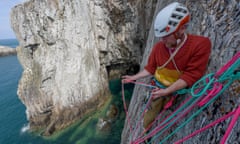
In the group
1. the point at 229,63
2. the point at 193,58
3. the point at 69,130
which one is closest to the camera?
the point at 229,63

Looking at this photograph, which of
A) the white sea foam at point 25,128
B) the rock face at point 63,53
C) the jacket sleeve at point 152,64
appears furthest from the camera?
the white sea foam at point 25,128

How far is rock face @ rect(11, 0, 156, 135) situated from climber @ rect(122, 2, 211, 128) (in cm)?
1559

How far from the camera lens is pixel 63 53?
1744cm

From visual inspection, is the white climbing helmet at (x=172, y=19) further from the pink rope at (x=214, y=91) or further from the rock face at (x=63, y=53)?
the rock face at (x=63, y=53)

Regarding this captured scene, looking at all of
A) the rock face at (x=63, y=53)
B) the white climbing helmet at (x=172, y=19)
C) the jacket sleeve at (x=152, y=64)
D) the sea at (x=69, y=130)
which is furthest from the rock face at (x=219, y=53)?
the rock face at (x=63, y=53)

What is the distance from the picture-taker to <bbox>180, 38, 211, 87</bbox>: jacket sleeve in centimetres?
253

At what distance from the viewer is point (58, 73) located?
692 inches

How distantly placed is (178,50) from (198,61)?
1.23 ft

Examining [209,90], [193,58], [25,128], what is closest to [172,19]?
[193,58]

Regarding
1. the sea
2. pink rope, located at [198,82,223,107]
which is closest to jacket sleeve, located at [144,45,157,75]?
pink rope, located at [198,82,223,107]

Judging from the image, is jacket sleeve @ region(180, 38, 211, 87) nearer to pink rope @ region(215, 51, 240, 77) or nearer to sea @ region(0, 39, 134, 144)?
pink rope @ region(215, 51, 240, 77)

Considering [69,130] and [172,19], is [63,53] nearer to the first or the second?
[69,130]

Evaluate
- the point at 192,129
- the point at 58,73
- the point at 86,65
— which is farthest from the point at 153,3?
the point at 192,129

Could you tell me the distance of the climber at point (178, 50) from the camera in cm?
255
